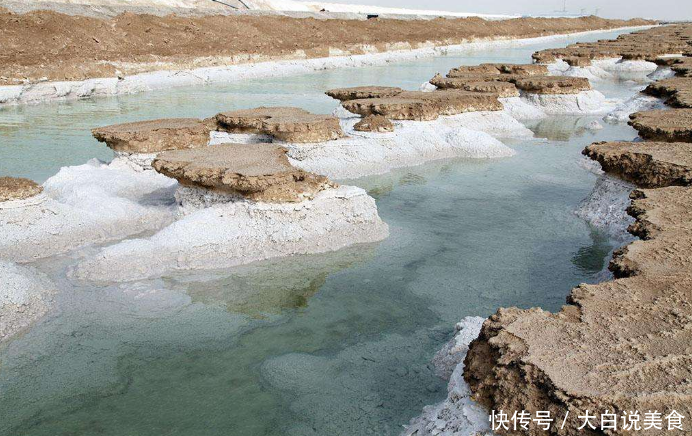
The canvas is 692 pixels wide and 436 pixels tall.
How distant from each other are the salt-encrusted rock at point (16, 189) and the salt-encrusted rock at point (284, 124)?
12.5ft

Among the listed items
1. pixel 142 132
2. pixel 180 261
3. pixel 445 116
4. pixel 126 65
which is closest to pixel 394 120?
pixel 445 116

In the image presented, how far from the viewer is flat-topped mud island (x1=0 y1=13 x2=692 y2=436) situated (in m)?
3.34

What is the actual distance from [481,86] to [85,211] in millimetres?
10755

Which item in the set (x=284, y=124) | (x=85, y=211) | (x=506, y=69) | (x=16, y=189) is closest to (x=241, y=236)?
(x=85, y=211)

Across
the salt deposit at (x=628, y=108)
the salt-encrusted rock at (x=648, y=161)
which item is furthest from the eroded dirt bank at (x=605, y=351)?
the salt deposit at (x=628, y=108)

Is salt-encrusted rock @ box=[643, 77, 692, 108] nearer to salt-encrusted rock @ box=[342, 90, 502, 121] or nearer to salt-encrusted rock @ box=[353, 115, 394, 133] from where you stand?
salt-encrusted rock @ box=[342, 90, 502, 121]

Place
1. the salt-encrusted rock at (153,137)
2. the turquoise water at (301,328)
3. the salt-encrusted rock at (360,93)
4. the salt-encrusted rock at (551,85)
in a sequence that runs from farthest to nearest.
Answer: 1. the salt-encrusted rock at (551,85)
2. the salt-encrusted rock at (360,93)
3. the salt-encrusted rock at (153,137)
4. the turquoise water at (301,328)

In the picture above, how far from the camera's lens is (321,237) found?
6.71 meters

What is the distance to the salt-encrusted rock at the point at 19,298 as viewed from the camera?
5012 millimetres

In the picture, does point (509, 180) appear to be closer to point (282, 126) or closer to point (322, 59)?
point (282, 126)

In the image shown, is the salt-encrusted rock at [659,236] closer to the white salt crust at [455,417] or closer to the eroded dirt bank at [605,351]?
the eroded dirt bank at [605,351]

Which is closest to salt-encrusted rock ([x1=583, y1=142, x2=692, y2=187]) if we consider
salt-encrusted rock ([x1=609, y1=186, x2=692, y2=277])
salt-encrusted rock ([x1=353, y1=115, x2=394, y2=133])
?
salt-encrusted rock ([x1=609, y1=186, x2=692, y2=277])

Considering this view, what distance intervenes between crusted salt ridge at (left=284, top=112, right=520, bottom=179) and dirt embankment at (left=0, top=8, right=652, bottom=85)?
12800 millimetres

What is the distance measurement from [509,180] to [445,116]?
332 centimetres
